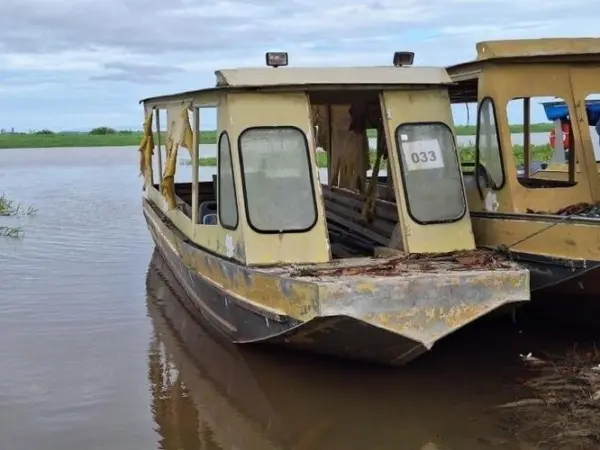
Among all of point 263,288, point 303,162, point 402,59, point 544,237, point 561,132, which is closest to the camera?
point 263,288

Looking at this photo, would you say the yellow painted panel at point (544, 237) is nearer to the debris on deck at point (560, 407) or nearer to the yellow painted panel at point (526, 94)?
the yellow painted panel at point (526, 94)

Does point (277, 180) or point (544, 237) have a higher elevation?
point (277, 180)

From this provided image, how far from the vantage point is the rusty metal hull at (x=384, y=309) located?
557cm

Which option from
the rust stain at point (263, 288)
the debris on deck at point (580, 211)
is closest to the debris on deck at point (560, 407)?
the debris on deck at point (580, 211)

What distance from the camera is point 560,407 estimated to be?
5.77 metres

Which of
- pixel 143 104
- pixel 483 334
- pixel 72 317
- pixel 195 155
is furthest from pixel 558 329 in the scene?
pixel 143 104

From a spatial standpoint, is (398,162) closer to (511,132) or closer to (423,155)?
(423,155)

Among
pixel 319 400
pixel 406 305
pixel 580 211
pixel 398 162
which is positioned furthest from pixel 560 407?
pixel 398 162

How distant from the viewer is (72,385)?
6742 millimetres

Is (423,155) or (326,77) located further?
(423,155)

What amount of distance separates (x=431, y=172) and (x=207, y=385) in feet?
8.43

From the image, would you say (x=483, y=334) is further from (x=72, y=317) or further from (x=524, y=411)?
(x=72, y=317)

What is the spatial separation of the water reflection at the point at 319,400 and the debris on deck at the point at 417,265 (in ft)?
3.08

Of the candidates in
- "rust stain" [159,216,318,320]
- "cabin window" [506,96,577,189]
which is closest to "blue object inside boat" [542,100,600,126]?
"cabin window" [506,96,577,189]
